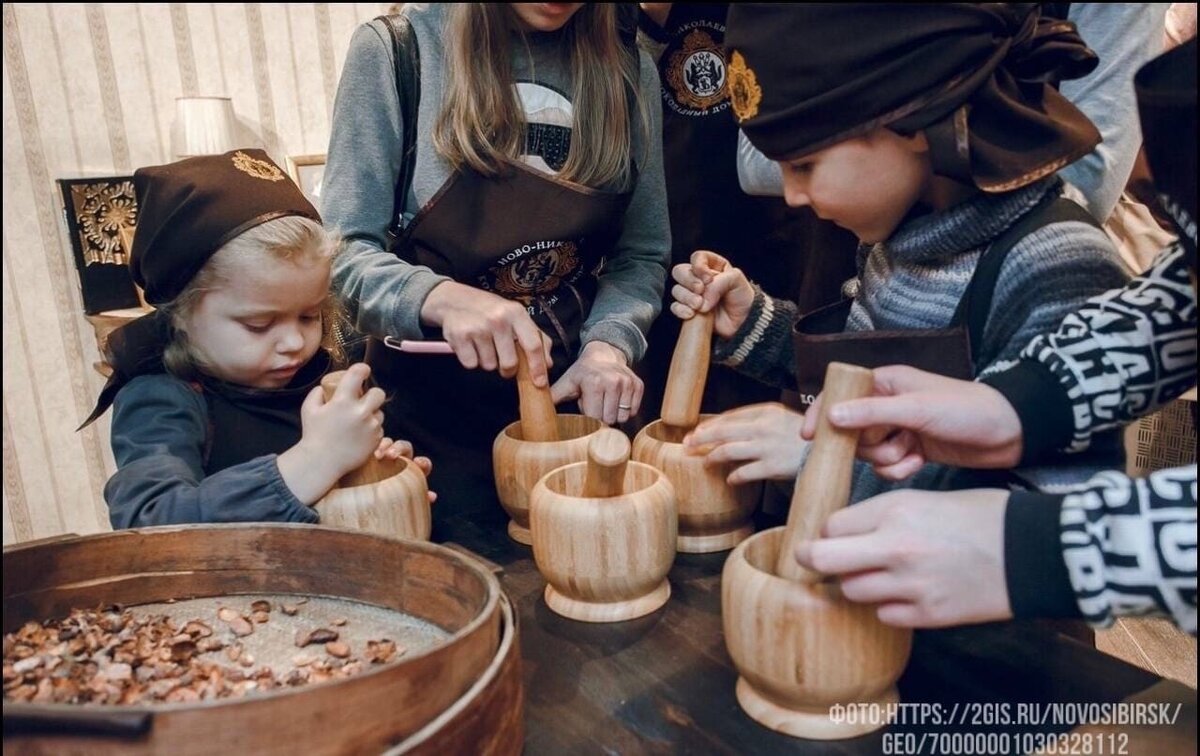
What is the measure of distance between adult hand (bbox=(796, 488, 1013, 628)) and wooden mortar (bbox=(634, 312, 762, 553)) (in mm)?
342

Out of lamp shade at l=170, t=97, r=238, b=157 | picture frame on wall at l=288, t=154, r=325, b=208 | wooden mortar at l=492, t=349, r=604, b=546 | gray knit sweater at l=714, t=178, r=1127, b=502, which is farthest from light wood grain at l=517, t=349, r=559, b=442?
lamp shade at l=170, t=97, r=238, b=157

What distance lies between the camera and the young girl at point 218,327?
1010mm

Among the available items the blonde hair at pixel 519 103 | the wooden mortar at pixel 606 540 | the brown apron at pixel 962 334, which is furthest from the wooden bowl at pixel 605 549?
the blonde hair at pixel 519 103

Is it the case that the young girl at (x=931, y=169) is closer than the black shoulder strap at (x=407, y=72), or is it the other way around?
the young girl at (x=931, y=169)

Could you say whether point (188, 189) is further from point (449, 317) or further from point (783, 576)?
point (783, 576)

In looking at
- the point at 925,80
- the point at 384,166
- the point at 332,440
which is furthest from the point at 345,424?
the point at 925,80

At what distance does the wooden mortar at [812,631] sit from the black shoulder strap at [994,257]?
0.80 feet

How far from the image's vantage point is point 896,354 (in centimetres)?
83

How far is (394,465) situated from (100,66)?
4.24 ft

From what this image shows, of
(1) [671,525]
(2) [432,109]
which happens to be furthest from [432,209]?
(1) [671,525]

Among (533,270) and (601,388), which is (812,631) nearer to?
→ (601,388)

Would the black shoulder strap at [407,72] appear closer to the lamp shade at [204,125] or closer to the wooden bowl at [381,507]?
the wooden bowl at [381,507]

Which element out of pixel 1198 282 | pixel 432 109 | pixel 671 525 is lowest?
pixel 671 525

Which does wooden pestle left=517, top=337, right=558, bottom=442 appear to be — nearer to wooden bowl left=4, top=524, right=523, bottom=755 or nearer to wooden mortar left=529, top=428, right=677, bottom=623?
wooden mortar left=529, top=428, right=677, bottom=623
